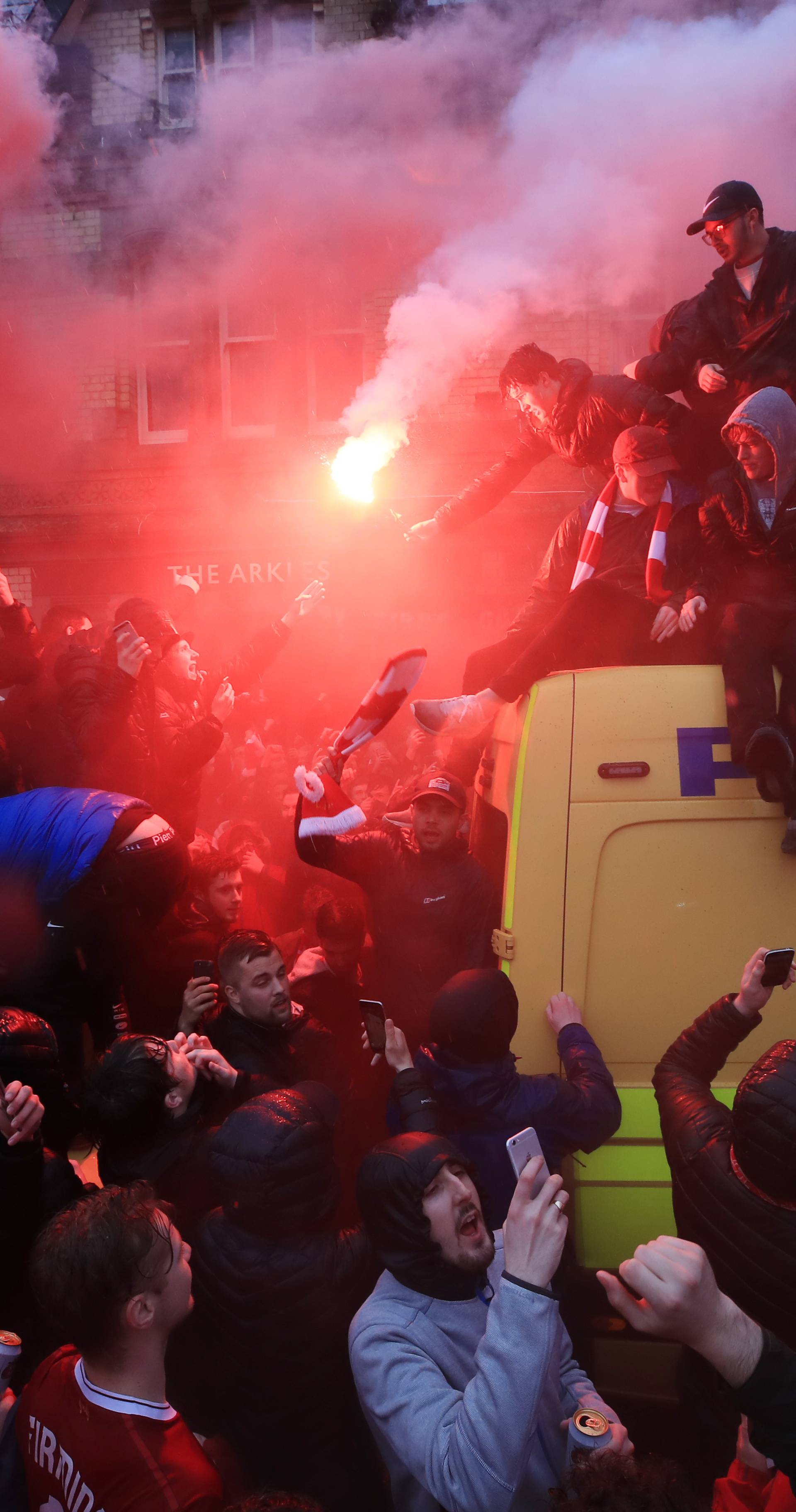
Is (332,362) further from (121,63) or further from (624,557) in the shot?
(624,557)

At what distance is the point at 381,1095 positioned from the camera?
3.07 meters

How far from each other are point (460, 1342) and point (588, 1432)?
0.96 feet

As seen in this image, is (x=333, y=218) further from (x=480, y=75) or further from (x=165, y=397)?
(x=165, y=397)

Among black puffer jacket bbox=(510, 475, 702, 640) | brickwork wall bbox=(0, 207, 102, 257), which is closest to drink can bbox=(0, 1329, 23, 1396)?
black puffer jacket bbox=(510, 475, 702, 640)

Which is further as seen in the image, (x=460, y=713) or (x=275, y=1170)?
(x=460, y=713)

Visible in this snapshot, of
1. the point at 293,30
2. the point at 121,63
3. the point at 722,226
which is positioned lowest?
the point at 722,226

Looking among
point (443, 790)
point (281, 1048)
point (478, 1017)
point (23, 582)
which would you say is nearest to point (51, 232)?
Result: point (23, 582)

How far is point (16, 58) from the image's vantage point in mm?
7621

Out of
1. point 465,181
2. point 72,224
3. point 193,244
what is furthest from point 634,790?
point 72,224

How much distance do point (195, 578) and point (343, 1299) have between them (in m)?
8.45

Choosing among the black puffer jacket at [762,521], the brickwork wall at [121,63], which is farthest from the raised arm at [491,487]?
the brickwork wall at [121,63]

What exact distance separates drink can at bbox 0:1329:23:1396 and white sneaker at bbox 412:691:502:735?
7.07 ft

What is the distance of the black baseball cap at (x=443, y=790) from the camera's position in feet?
10.7

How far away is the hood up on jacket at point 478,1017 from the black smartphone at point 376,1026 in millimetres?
232
